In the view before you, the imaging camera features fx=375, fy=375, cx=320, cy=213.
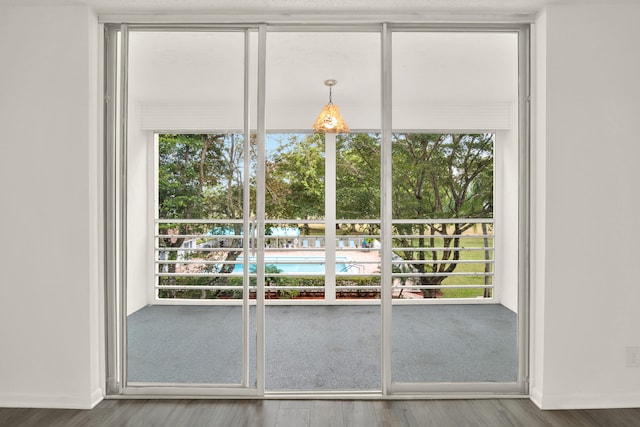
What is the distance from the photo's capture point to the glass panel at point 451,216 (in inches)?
105

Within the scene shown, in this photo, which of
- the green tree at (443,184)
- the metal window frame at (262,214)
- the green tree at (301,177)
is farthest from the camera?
the green tree at (301,177)

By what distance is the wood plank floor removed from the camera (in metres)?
2.24

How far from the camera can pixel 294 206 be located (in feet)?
16.1

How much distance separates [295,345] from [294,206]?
1956mm
